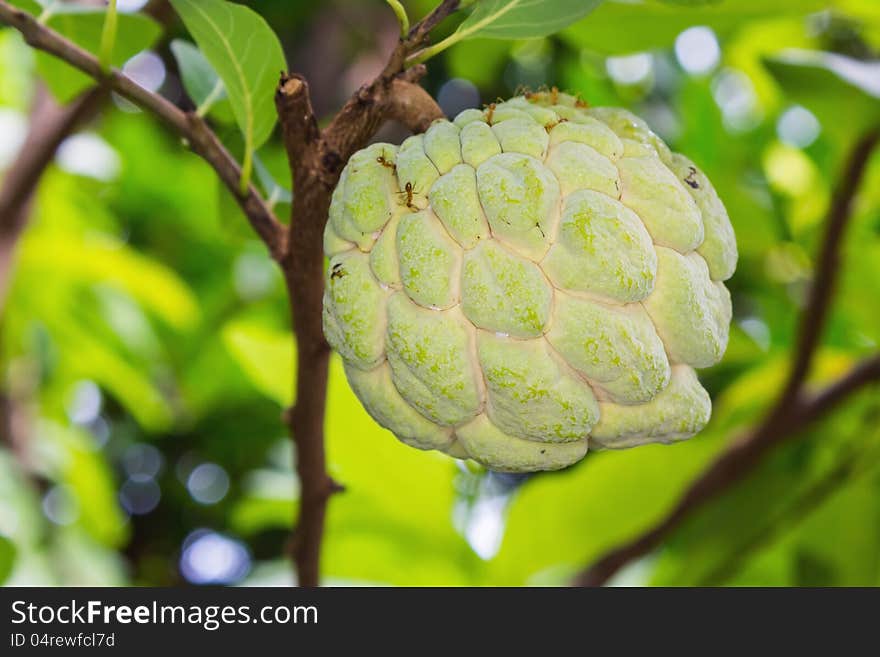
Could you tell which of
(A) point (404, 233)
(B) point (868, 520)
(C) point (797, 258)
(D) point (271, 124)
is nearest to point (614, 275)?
(A) point (404, 233)

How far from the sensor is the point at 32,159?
2164 mm

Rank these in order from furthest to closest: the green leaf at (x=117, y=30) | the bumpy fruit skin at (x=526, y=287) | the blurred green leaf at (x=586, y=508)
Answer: the blurred green leaf at (x=586, y=508) < the green leaf at (x=117, y=30) < the bumpy fruit skin at (x=526, y=287)

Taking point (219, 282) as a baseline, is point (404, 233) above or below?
below

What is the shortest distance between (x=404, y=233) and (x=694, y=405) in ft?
1.18

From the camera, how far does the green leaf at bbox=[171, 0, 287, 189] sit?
112 cm

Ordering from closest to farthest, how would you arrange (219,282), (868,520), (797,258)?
(868,520) → (797,258) → (219,282)

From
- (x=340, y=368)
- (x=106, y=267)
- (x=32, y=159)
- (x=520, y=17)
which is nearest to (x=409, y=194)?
(x=520, y=17)

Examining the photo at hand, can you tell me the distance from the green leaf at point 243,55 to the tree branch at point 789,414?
120 centimetres

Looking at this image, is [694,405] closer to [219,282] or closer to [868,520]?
[868,520]

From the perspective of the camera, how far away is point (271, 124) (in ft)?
4.14

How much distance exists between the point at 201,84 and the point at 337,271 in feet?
1.98

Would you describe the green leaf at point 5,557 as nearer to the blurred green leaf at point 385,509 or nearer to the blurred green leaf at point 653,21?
the blurred green leaf at point 385,509

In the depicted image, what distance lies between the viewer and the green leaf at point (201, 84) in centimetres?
143

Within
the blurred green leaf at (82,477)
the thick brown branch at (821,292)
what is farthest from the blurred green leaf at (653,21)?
the blurred green leaf at (82,477)
